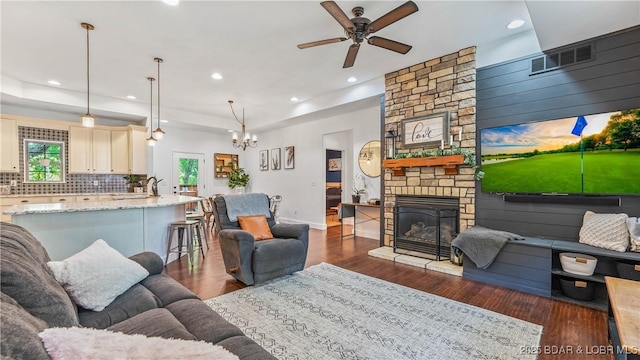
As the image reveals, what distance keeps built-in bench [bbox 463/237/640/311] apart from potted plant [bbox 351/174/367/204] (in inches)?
103

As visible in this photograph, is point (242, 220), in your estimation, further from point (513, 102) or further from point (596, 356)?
point (513, 102)

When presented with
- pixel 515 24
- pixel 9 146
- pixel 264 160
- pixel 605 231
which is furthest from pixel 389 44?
pixel 9 146

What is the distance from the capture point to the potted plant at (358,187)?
5717mm

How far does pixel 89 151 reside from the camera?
238 inches

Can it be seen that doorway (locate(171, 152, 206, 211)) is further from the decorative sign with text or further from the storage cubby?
the storage cubby

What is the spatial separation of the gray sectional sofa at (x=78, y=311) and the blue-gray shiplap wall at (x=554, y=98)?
357cm

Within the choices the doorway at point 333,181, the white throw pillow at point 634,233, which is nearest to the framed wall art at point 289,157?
the doorway at point 333,181

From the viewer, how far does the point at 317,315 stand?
2.52 meters

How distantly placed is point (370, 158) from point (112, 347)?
531cm

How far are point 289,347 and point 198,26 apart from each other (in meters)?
3.41

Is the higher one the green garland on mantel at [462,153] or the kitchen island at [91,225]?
the green garland on mantel at [462,153]

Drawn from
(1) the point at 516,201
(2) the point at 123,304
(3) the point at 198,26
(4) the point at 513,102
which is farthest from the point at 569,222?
(3) the point at 198,26

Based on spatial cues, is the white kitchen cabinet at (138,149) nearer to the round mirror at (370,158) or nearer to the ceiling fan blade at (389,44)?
the round mirror at (370,158)

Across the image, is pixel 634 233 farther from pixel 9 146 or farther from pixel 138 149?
pixel 9 146
